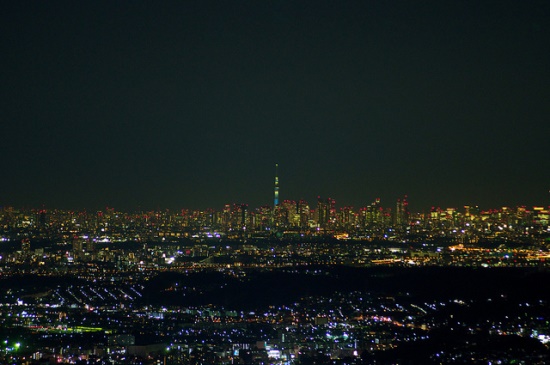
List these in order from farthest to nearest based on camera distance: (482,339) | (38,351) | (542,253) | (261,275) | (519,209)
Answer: (519,209)
(542,253)
(261,275)
(38,351)
(482,339)

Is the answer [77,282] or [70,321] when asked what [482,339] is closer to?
[70,321]

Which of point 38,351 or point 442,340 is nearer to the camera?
point 442,340

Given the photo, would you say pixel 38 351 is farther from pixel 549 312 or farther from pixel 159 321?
pixel 549 312

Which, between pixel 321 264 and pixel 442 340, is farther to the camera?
pixel 321 264

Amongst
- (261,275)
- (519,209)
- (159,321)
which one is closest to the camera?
(159,321)

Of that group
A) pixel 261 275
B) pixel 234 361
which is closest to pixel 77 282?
pixel 261 275

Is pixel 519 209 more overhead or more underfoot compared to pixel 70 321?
more overhead

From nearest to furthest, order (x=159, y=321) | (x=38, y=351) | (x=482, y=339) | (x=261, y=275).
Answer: (x=482, y=339)
(x=38, y=351)
(x=159, y=321)
(x=261, y=275)

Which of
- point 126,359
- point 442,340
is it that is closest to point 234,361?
point 126,359

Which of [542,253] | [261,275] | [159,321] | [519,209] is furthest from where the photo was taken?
[519,209]
